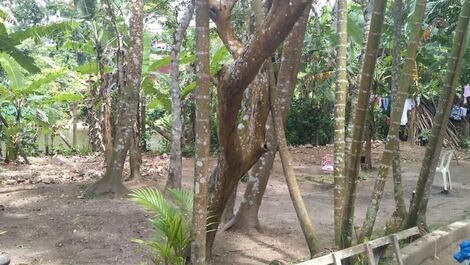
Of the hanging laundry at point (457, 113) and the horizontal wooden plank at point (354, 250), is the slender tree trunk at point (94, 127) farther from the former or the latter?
the hanging laundry at point (457, 113)

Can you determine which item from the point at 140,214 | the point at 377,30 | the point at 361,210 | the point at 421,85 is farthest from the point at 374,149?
the point at 377,30

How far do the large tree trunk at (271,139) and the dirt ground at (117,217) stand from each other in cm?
23

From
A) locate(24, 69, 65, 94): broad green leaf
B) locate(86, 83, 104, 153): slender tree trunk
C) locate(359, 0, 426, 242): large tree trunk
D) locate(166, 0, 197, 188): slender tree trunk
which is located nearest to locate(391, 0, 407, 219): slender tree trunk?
locate(359, 0, 426, 242): large tree trunk

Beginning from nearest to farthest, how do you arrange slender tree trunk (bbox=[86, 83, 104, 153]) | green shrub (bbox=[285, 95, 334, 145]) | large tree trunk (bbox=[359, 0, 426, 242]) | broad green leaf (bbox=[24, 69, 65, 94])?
large tree trunk (bbox=[359, 0, 426, 242]), broad green leaf (bbox=[24, 69, 65, 94]), slender tree trunk (bbox=[86, 83, 104, 153]), green shrub (bbox=[285, 95, 334, 145])

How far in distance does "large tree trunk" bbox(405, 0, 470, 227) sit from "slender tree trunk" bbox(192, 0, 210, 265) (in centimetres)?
294

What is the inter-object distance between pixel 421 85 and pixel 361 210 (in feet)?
36.5

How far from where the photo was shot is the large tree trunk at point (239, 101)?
12.4 ft

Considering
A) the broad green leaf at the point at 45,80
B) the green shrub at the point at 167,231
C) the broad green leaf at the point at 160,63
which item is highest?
the broad green leaf at the point at 160,63

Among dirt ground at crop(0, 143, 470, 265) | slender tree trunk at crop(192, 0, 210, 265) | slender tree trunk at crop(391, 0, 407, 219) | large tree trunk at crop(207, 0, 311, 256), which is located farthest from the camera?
slender tree trunk at crop(391, 0, 407, 219)

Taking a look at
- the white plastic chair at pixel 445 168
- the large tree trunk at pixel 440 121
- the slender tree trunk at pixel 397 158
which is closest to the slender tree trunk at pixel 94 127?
the white plastic chair at pixel 445 168

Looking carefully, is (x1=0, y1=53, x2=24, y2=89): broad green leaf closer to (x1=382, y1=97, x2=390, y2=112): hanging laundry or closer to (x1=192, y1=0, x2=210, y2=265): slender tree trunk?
(x1=192, y1=0, x2=210, y2=265): slender tree trunk

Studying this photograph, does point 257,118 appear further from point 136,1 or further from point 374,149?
point 374,149

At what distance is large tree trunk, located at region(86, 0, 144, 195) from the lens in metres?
8.48

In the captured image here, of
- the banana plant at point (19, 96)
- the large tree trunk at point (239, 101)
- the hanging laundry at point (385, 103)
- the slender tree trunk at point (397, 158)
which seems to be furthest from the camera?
the hanging laundry at point (385, 103)
